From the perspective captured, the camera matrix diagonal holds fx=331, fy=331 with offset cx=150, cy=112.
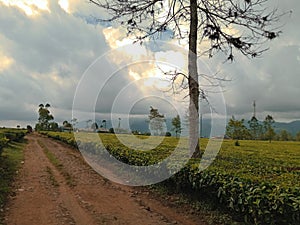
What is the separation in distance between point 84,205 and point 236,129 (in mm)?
49225

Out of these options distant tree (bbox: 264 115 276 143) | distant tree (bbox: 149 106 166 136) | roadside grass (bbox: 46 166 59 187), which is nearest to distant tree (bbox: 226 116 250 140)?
distant tree (bbox: 264 115 276 143)

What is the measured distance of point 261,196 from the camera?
488 cm

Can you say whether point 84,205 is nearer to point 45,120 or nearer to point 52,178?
point 52,178

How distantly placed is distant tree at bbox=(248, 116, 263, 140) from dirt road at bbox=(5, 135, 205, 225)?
52.5m

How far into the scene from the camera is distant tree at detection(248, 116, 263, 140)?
59.2 meters

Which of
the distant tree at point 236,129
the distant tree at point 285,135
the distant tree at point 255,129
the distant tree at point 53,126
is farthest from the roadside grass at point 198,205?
the distant tree at point 53,126

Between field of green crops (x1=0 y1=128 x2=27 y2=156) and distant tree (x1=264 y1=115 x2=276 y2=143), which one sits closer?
field of green crops (x1=0 y1=128 x2=27 y2=156)

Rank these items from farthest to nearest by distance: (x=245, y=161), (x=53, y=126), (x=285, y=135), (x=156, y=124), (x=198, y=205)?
(x=53, y=126) < (x=285, y=135) < (x=156, y=124) < (x=245, y=161) < (x=198, y=205)

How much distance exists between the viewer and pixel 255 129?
60344 mm

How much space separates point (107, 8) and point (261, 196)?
7405 millimetres

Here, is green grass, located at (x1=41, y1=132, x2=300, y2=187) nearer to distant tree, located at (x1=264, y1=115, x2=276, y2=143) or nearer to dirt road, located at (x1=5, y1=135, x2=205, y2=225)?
dirt road, located at (x1=5, y1=135, x2=205, y2=225)

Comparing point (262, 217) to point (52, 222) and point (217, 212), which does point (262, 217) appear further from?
point (52, 222)

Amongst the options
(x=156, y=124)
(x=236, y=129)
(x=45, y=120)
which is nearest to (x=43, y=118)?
(x=45, y=120)

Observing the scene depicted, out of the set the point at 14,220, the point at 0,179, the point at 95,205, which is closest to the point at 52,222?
the point at 14,220
